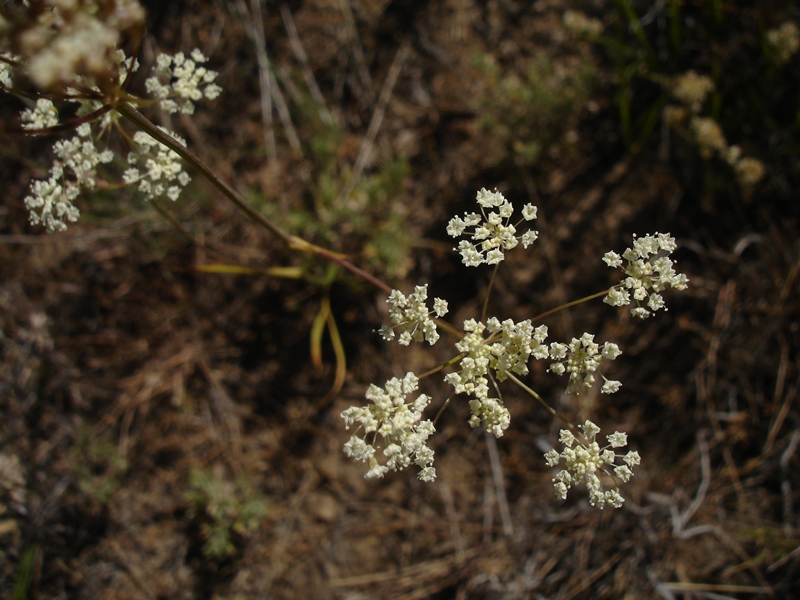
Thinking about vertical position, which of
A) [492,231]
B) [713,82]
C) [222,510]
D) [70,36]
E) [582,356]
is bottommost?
[582,356]

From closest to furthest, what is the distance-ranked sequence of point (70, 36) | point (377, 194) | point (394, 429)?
point (70, 36) < point (394, 429) < point (377, 194)

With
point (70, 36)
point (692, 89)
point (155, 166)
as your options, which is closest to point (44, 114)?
point (155, 166)

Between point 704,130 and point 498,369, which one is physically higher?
point 704,130

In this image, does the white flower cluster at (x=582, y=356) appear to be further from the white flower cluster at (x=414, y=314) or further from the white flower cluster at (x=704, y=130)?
the white flower cluster at (x=704, y=130)

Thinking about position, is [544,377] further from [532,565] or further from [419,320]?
[419,320]

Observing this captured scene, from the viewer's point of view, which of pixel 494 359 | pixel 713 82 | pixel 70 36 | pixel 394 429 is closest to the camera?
pixel 70 36

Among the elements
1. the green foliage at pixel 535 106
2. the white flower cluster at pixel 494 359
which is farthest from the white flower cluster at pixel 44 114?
the green foliage at pixel 535 106

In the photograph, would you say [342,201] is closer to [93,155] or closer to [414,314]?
[93,155]

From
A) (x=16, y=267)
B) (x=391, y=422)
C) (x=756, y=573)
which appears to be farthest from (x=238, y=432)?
(x=756, y=573)
